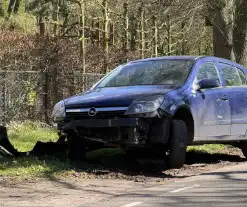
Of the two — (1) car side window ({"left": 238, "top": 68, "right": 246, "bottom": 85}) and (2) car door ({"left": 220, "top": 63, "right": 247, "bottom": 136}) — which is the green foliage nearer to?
(2) car door ({"left": 220, "top": 63, "right": 247, "bottom": 136})

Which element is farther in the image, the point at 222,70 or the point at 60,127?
the point at 222,70

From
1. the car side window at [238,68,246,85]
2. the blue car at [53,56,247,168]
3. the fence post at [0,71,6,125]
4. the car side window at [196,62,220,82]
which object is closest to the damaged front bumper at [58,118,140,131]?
the blue car at [53,56,247,168]

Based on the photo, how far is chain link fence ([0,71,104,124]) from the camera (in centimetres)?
1523

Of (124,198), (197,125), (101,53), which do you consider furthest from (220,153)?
(101,53)

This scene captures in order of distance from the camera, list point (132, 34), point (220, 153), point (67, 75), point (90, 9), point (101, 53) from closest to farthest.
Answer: point (220, 153) → point (67, 75) → point (101, 53) → point (132, 34) → point (90, 9)

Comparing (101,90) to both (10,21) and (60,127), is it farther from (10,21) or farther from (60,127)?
(10,21)

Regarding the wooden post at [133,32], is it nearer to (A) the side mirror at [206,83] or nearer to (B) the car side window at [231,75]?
(B) the car side window at [231,75]

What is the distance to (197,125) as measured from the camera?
966 cm

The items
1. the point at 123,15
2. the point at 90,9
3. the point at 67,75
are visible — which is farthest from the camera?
the point at 90,9

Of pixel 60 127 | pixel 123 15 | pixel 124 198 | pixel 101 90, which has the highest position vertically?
pixel 123 15

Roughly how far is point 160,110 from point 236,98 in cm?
252

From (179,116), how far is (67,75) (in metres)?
8.20

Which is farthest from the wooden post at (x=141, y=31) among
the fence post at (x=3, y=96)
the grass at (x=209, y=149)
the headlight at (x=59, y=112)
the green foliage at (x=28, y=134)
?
the headlight at (x=59, y=112)

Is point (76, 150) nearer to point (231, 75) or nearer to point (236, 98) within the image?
point (236, 98)
